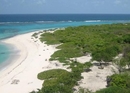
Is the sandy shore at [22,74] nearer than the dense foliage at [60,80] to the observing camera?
No

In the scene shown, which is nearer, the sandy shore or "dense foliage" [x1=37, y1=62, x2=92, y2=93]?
"dense foliage" [x1=37, y1=62, x2=92, y2=93]

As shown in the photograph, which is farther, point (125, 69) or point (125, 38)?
point (125, 38)

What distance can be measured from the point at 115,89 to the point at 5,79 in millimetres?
12727

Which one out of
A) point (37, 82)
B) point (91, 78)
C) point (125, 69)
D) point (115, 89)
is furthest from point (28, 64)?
point (115, 89)

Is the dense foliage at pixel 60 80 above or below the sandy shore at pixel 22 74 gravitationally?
above

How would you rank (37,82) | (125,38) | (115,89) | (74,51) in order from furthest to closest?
(125,38) → (74,51) → (37,82) → (115,89)

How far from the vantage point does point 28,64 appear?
100 ft

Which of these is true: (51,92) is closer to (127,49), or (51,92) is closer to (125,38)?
(127,49)

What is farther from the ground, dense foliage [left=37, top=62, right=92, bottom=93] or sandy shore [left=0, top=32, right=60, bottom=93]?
dense foliage [left=37, top=62, right=92, bottom=93]

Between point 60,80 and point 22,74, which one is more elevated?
point 60,80

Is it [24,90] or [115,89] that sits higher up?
[115,89]

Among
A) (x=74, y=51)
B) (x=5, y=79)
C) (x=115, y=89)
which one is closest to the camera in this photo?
(x=115, y=89)

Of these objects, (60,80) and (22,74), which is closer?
(60,80)

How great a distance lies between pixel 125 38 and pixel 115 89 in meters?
24.7
